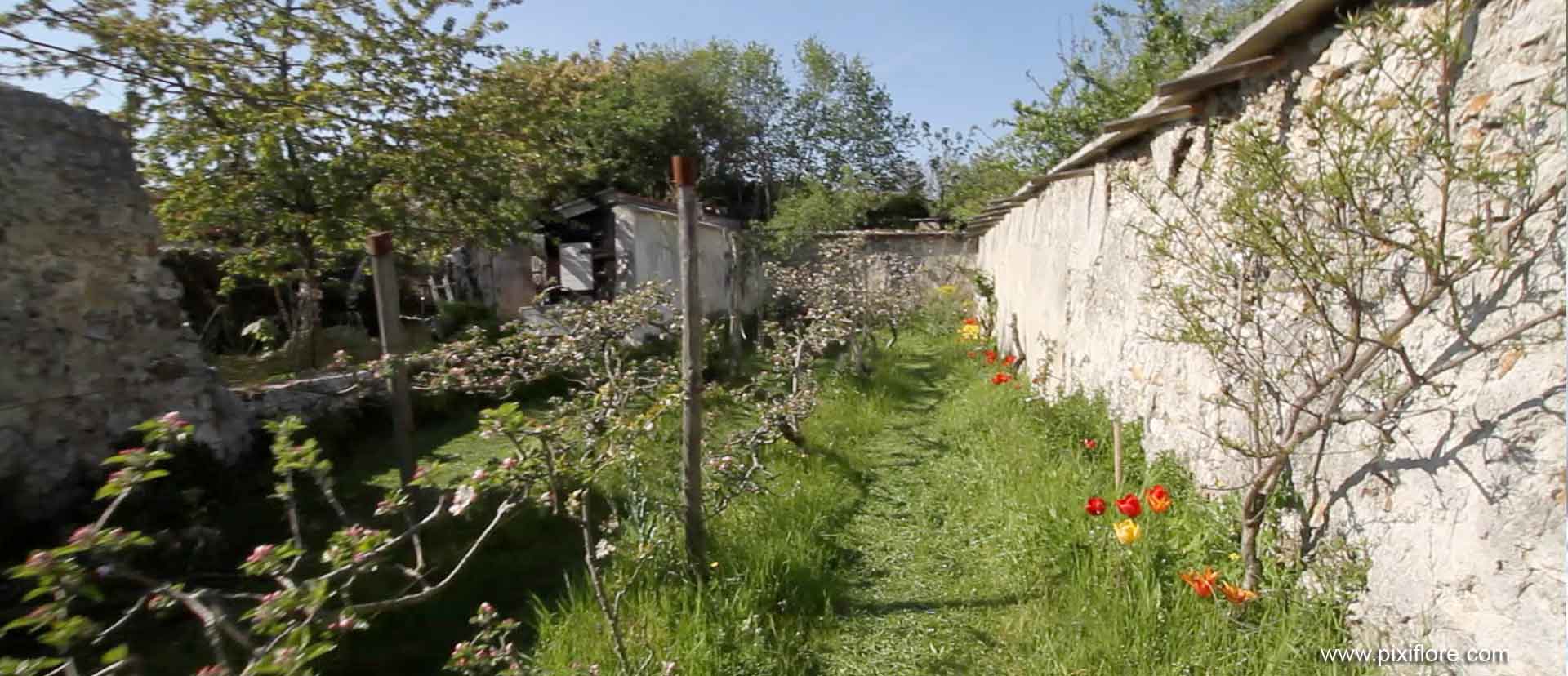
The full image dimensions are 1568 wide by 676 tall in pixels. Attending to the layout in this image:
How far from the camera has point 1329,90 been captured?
241 cm

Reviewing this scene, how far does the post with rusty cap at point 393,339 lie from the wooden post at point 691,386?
5.22 feet

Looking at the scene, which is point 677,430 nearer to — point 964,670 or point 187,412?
point 964,670

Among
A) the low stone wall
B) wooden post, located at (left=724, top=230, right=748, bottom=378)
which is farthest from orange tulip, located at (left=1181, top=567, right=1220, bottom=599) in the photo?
wooden post, located at (left=724, top=230, right=748, bottom=378)

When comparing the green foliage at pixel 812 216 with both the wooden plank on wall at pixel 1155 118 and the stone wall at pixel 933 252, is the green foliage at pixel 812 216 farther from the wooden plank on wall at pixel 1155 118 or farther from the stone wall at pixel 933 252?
the wooden plank on wall at pixel 1155 118

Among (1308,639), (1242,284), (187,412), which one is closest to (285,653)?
(1308,639)

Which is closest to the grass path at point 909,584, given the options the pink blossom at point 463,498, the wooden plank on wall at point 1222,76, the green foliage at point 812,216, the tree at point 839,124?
the pink blossom at point 463,498

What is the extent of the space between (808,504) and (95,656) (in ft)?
9.82

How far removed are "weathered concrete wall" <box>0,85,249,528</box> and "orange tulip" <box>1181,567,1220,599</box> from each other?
5364mm

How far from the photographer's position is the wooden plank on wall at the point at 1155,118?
3.41 metres

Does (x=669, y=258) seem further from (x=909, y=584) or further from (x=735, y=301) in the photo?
(x=909, y=584)

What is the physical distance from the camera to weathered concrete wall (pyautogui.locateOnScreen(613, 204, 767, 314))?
980cm

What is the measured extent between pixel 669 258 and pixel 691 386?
775 centimetres

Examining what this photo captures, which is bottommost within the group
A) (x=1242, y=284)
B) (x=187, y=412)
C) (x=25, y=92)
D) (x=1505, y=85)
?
(x=187, y=412)

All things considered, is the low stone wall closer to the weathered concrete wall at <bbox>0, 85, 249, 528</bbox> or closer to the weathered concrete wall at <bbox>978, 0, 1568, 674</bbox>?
the weathered concrete wall at <bbox>0, 85, 249, 528</bbox>
